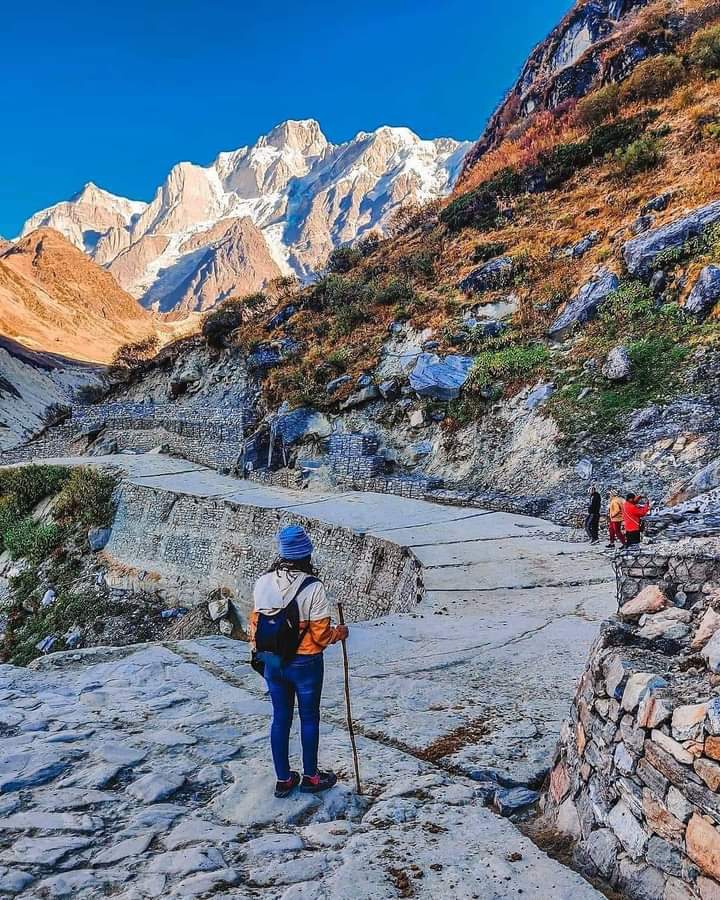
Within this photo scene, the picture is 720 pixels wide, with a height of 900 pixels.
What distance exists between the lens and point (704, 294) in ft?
46.3

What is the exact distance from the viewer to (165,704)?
15.5 ft

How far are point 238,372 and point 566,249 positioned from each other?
596 inches

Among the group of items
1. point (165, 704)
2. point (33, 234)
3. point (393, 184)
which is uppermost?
point (393, 184)

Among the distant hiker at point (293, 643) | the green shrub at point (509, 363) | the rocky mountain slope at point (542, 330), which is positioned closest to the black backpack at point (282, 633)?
the distant hiker at point (293, 643)

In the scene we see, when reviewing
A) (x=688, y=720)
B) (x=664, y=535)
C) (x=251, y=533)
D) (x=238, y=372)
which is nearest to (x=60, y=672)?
(x=688, y=720)

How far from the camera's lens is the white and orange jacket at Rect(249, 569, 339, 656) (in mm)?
2984

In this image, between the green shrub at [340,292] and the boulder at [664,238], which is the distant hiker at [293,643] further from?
the green shrub at [340,292]

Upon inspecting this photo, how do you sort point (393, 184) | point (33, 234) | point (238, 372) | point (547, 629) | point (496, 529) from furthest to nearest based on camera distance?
point (393, 184) → point (33, 234) → point (238, 372) → point (496, 529) → point (547, 629)

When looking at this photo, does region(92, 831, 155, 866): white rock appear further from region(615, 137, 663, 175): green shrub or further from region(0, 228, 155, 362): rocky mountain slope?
region(0, 228, 155, 362): rocky mountain slope

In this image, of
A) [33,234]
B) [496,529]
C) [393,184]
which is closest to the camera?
[496,529]

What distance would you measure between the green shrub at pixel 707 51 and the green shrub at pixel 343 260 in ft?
53.9

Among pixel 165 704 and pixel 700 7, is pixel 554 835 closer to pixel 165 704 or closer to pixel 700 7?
pixel 165 704

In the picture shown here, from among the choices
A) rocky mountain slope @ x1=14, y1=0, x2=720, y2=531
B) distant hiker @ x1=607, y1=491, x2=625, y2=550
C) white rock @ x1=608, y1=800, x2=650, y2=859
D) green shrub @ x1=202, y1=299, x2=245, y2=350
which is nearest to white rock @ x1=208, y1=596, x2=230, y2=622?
rocky mountain slope @ x1=14, y1=0, x2=720, y2=531

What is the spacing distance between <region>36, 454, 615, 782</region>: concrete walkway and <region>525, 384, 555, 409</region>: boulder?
13.3 feet
